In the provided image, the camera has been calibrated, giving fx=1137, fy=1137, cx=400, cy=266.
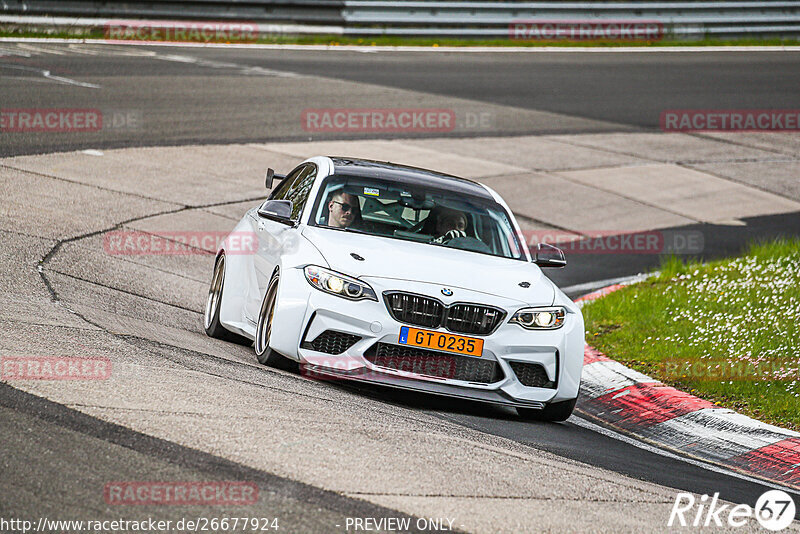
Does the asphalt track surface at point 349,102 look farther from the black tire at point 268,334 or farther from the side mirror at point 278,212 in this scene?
the side mirror at point 278,212

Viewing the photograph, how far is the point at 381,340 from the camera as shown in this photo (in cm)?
725

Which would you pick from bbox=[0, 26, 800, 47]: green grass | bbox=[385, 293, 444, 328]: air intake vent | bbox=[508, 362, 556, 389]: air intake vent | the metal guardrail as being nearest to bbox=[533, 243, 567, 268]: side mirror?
bbox=[508, 362, 556, 389]: air intake vent

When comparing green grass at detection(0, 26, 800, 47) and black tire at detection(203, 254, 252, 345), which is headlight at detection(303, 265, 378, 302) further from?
green grass at detection(0, 26, 800, 47)

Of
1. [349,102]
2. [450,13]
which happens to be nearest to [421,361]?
[349,102]

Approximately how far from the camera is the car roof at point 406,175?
8.87 m

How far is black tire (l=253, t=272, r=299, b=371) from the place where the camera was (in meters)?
7.62

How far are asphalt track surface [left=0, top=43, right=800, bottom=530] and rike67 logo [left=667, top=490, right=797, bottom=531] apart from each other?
25cm

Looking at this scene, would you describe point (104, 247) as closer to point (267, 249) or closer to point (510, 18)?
point (267, 249)

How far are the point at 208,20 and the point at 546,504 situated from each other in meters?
24.2

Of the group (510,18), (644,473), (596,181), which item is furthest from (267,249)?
(510,18)

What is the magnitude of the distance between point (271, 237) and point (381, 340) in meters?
1.68

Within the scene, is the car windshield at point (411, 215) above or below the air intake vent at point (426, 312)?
above

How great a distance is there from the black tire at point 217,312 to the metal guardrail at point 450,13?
1771 centimetres

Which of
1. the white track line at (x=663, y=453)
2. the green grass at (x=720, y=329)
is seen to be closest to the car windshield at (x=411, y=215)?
the white track line at (x=663, y=453)
